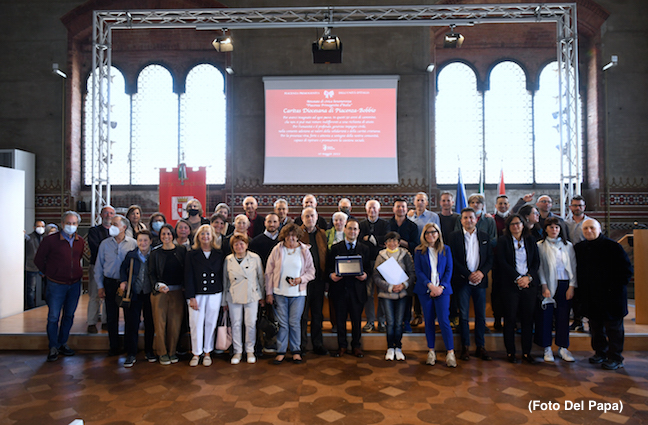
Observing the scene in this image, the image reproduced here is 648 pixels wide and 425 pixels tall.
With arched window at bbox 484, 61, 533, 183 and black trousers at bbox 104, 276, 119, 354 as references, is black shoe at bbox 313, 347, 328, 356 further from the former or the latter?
arched window at bbox 484, 61, 533, 183

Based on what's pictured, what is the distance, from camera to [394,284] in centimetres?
412

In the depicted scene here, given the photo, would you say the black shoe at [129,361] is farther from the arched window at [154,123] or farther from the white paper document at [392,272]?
the arched window at [154,123]

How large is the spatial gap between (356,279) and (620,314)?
249 centimetres

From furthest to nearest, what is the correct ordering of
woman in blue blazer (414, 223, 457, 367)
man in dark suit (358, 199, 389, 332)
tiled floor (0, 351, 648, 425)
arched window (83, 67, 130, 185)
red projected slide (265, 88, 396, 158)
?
arched window (83, 67, 130, 185)
red projected slide (265, 88, 396, 158)
man in dark suit (358, 199, 389, 332)
woman in blue blazer (414, 223, 457, 367)
tiled floor (0, 351, 648, 425)

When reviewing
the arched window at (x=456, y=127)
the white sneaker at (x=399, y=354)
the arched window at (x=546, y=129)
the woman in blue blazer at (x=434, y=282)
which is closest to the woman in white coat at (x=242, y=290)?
the white sneaker at (x=399, y=354)

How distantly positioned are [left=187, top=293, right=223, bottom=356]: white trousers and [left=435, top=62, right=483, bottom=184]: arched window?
7019mm

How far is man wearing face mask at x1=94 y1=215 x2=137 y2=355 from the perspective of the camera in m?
4.29

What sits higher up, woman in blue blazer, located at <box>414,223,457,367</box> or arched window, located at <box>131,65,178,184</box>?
arched window, located at <box>131,65,178,184</box>

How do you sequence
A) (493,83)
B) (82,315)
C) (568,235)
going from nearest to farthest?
1. (568,235)
2. (82,315)
3. (493,83)

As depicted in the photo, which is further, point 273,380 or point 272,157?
point 272,157

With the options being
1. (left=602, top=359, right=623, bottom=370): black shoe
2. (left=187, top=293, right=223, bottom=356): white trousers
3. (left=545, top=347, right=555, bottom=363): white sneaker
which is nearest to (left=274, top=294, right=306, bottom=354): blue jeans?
(left=187, top=293, right=223, bottom=356): white trousers

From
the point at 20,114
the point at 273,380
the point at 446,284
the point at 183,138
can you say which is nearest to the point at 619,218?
the point at 446,284

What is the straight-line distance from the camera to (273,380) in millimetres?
3666

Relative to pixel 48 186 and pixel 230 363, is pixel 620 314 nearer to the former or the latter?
pixel 230 363
